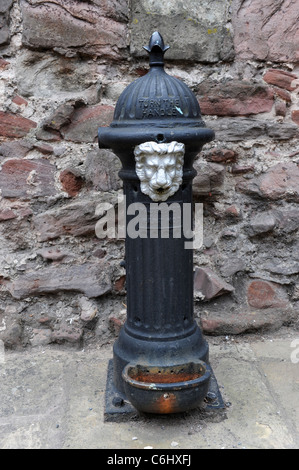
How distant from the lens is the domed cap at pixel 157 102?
1851 millimetres

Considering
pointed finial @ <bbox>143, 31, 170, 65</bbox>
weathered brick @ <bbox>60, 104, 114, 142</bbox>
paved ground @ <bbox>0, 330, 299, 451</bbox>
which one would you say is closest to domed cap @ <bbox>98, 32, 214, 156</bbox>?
pointed finial @ <bbox>143, 31, 170, 65</bbox>

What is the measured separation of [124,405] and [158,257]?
2.22 feet

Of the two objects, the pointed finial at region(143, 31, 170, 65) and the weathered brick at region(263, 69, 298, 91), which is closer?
the pointed finial at region(143, 31, 170, 65)

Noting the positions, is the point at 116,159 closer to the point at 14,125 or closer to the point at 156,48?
the point at 14,125

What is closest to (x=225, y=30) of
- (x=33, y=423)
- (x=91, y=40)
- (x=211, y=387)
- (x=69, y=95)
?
(x=91, y=40)

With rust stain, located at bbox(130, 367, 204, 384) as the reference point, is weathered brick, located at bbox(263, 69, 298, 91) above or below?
above

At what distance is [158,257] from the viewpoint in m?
1.99

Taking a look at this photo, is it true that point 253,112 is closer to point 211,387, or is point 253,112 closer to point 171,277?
point 171,277

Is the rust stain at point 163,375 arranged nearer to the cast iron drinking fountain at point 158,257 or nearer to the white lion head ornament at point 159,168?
the cast iron drinking fountain at point 158,257

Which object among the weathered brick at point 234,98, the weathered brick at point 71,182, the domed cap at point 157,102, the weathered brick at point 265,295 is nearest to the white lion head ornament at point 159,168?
the domed cap at point 157,102

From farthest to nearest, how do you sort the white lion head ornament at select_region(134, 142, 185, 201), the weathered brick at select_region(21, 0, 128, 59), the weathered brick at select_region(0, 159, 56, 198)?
the weathered brick at select_region(0, 159, 56, 198) → the weathered brick at select_region(21, 0, 128, 59) → the white lion head ornament at select_region(134, 142, 185, 201)

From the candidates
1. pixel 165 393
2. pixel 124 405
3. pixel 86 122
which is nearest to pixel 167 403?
pixel 165 393

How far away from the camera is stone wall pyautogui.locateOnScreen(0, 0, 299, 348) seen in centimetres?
258

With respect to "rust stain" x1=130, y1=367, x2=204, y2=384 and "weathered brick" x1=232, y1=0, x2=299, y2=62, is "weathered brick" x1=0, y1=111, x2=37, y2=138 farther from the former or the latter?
"rust stain" x1=130, y1=367, x2=204, y2=384
